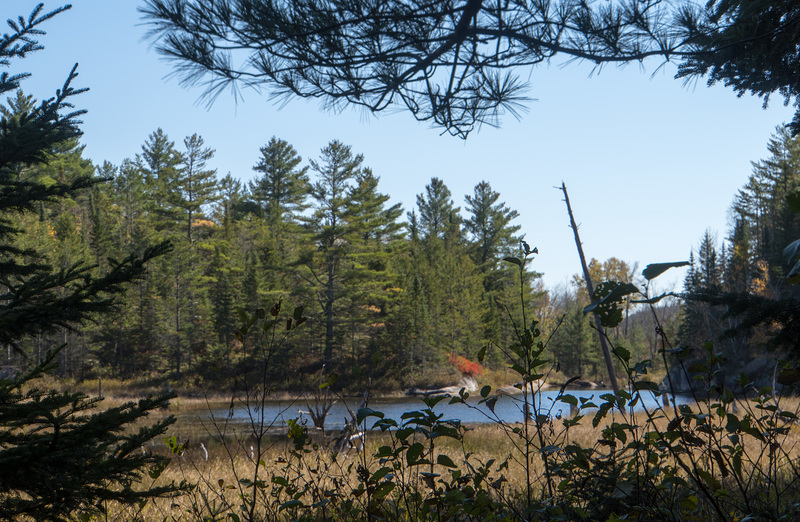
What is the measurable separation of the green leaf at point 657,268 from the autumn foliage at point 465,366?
4246 centimetres

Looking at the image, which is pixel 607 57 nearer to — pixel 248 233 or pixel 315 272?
pixel 315 272

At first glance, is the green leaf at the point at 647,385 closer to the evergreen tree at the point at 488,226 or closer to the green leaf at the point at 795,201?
the green leaf at the point at 795,201

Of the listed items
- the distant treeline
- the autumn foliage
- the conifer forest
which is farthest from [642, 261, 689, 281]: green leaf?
the autumn foliage

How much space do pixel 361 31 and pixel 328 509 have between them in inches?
142

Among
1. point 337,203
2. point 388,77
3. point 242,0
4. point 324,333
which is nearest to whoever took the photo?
point 242,0

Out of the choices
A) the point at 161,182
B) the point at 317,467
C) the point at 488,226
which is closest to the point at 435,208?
the point at 488,226

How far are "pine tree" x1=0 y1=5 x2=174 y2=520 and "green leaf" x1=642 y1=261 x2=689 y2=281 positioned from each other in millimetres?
2357

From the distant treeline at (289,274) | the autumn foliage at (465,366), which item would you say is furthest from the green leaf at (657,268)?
the autumn foliage at (465,366)

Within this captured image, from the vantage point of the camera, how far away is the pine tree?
268cm

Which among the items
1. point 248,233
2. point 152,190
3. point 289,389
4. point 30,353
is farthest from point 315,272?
point 152,190

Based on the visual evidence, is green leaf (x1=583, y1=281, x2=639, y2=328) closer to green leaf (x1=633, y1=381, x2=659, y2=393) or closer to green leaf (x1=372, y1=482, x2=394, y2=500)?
green leaf (x1=633, y1=381, x2=659, y2=393)

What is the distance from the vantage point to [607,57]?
15.6ft

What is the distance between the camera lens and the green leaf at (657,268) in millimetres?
1355

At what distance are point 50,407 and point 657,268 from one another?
2.75m
